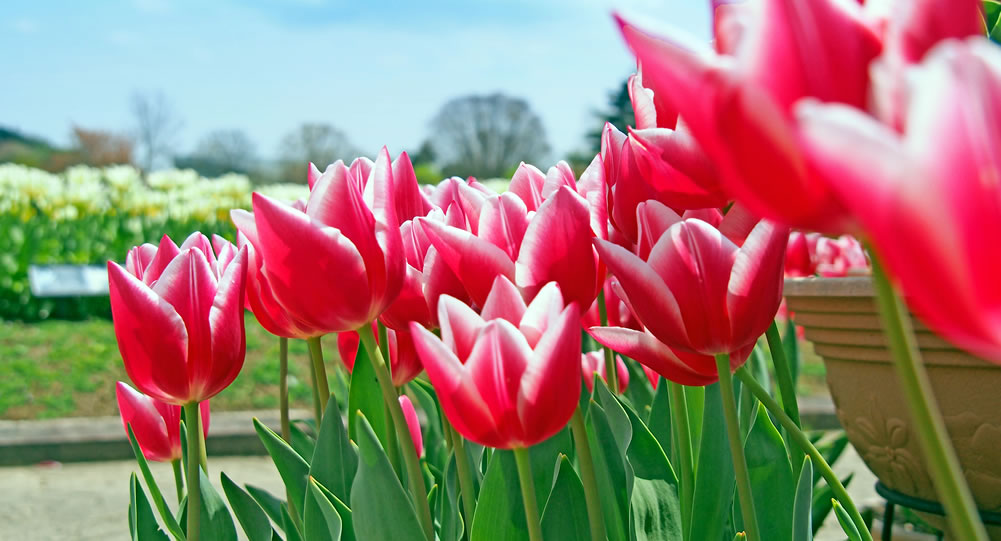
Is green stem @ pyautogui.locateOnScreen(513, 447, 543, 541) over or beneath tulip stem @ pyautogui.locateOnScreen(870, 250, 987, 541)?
beneath

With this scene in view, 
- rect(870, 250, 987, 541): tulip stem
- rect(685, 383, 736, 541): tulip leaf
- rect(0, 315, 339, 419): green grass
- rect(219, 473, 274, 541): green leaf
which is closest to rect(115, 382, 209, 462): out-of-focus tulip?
rect(219, 473, 274, 541): green leaf

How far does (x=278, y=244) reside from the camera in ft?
2.46

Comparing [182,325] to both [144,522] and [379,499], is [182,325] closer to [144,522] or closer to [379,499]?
[379,499]

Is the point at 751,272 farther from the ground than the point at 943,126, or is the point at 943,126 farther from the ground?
the point at 943,126

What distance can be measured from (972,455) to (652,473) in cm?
83

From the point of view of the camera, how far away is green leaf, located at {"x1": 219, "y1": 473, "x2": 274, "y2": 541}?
3.71ft

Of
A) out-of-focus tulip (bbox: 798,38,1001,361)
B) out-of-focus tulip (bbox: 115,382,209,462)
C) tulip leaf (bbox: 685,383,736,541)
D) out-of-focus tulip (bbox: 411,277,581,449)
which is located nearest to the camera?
out-of-focus tulip (bbox: 798,38,1001,361)

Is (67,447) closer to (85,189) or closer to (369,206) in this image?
(369,206)

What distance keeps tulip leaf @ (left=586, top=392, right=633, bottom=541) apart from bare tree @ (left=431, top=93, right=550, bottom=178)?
1761 inches

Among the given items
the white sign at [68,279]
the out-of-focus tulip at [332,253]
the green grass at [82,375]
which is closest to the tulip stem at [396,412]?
the out-of-focus tulip at [332,253]

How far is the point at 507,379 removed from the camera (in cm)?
63

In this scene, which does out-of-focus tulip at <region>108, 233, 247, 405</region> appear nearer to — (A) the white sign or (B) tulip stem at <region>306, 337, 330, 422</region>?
(B) tulip stem at <region>306, 337, 330, 422</region>

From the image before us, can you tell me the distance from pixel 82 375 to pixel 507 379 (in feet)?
19.4

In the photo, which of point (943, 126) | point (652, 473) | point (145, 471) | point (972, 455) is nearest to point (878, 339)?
point (972, 455)
